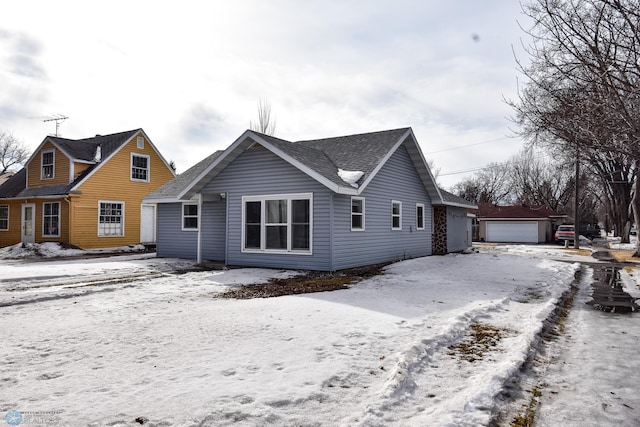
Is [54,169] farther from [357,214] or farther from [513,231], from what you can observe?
[513,231]

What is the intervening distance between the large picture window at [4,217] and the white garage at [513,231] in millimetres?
36680

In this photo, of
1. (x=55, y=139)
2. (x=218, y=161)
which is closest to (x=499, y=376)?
(x=218, y=161)

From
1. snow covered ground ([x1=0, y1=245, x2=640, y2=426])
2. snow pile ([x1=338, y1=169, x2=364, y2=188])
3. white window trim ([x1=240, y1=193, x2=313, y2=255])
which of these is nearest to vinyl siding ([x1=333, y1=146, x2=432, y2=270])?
snow pile ([x1=338, y1=169, x2=364, y2=188])

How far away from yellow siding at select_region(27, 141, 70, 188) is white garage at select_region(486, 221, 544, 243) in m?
33.8

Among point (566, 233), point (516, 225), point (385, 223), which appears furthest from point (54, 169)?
point (516, 225)

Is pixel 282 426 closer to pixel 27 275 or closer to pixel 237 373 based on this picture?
pixel 237 373

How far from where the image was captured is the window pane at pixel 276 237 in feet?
43.9

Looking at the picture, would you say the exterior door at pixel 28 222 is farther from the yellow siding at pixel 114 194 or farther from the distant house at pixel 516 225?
the distant house at pixel 516 225

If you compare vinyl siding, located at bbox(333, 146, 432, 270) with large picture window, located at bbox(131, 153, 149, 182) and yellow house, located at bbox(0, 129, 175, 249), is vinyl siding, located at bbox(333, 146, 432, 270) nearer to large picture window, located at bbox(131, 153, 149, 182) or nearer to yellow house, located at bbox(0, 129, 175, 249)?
yellow house, located at bbox(0, 129, 175, 249)

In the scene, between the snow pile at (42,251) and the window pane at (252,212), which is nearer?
the window pane at (252,212)

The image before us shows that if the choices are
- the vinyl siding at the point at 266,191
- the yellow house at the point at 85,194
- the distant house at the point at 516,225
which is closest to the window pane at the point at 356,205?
the vinyl siding at the point at 266,191

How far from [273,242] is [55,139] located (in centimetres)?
1538

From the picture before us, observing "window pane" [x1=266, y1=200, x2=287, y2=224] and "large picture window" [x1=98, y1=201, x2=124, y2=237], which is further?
"large picture window" [x1=98, y1=201, x2=124, y2=237]

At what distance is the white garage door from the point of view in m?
37.1
